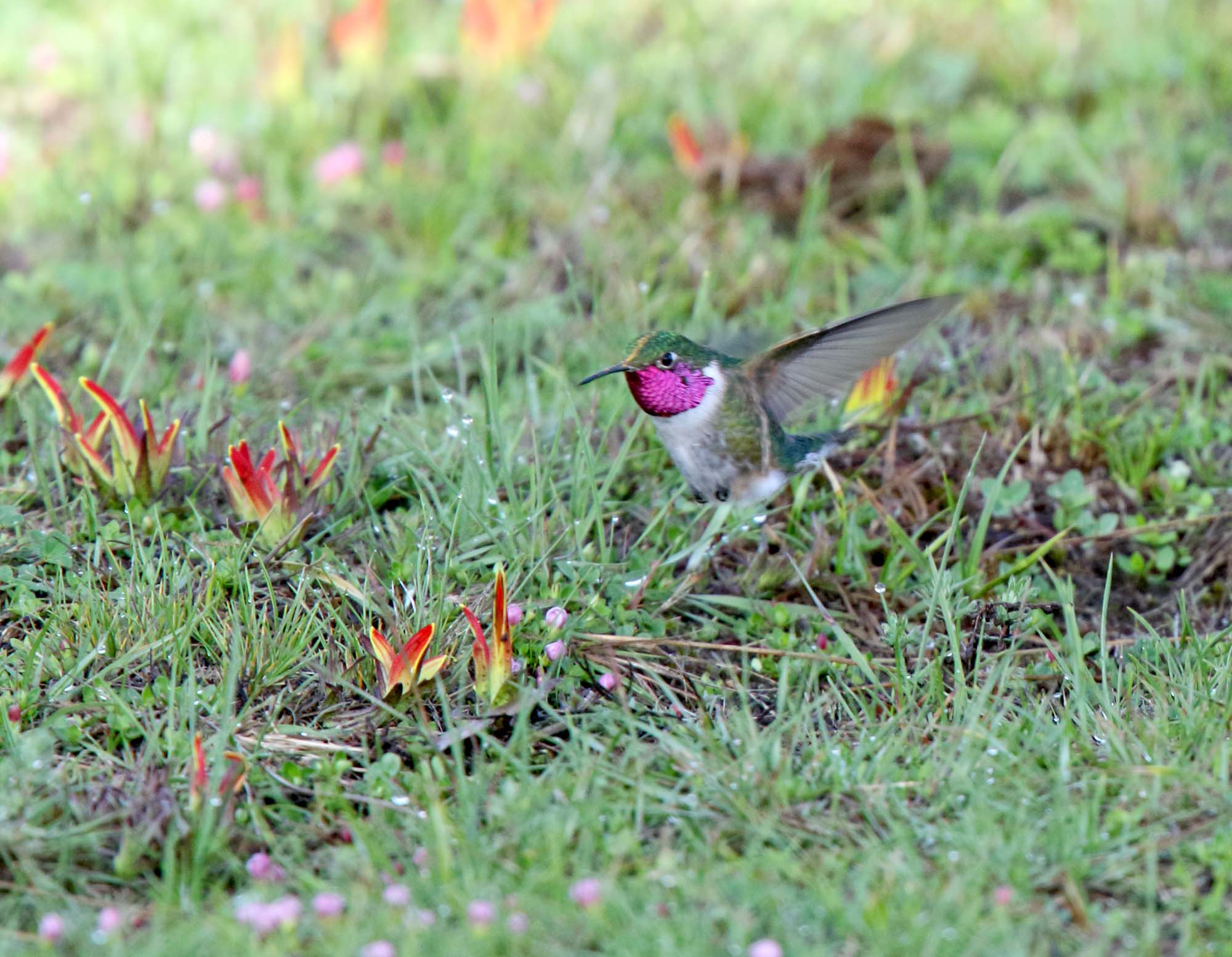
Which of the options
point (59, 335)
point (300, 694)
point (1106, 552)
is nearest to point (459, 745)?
point (300, 694)

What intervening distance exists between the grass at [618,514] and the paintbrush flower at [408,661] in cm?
5

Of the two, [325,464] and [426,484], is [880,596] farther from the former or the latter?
[325,464]

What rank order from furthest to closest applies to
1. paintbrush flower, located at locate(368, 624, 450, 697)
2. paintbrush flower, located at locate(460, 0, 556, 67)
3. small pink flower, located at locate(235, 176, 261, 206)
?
paintbrush flower, located at locate(460, 0, 556, 67) < small pink flower, located at locate(235, 176, 261, 206) < paintbrush flower, located at locate(368, 624, 450, 697)

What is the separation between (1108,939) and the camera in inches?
88.1

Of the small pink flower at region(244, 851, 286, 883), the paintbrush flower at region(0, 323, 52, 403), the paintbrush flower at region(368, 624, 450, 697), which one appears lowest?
the small pink flower at region(244, 851, 286, 883)

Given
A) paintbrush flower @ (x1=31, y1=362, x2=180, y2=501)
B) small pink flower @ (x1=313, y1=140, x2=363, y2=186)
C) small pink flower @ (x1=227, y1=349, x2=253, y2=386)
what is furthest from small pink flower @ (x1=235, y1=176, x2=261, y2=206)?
paintbrush flower @ (x1=31, y1=362, x2=180, y2=501)

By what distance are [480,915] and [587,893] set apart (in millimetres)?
162

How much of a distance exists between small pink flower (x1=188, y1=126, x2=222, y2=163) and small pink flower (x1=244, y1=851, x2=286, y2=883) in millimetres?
3263

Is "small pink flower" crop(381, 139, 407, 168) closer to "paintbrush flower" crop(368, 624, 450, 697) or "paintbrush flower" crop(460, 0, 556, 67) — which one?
"paintbrush flower" crop(460, 0, 556, 67)

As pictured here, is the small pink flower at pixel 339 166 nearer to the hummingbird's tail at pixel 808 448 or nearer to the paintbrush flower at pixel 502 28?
the paintbrush flower at pixel 502 28

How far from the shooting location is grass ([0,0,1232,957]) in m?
2.38

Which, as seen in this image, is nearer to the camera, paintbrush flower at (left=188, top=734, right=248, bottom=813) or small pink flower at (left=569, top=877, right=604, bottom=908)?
small pink flower at (left=569, top=877, right=604, bottom=908)

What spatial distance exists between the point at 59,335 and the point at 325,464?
1383mm

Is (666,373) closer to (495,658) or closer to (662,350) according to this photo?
(662,350)
